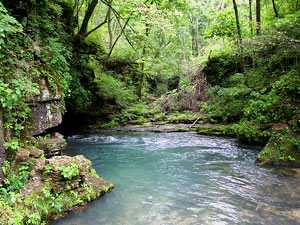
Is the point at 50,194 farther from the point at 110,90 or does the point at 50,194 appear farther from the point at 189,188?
the point at 110,90

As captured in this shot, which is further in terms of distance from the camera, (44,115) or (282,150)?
(282,150)

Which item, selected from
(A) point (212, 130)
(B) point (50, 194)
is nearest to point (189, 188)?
(B) point (50, 194)

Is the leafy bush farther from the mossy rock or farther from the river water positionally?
the mossy rock

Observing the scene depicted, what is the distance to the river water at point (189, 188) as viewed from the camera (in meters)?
3.88

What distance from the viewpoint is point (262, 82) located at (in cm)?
1042

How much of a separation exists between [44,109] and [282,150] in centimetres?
713

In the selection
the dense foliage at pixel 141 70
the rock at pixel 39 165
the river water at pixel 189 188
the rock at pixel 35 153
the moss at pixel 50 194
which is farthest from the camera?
the rock at pixel 35 153

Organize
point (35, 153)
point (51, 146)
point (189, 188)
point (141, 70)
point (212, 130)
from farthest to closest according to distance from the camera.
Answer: point (141, 70), point (212, 130), point (51, 146), point (189, 188), point (35, 153)

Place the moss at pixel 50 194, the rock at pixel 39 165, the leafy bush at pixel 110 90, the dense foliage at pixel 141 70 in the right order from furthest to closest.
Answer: the leafy bush at pixel 110 90 → the dense foliage at pixel 141 70 → the rock at pixel 39 165 → the moss at pixel 50 194

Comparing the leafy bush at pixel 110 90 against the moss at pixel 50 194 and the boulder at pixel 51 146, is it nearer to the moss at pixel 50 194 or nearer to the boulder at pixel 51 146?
the boulder at pixel 51 146

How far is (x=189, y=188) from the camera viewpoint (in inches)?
203

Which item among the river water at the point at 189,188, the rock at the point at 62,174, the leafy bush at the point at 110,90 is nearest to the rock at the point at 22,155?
the rock at the point at 62,174

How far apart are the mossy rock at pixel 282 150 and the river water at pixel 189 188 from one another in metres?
0.39

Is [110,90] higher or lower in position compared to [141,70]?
lower
